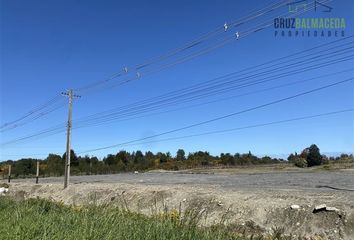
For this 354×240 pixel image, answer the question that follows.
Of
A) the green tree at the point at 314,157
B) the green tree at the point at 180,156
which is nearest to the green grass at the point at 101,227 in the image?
the green tree at the point at 314,157

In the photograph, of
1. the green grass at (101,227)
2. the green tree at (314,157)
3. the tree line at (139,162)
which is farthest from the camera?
the tree line at (139,162)

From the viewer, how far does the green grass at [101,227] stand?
293 inches

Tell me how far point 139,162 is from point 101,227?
358 ft

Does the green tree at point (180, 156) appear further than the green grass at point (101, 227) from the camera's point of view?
Yes

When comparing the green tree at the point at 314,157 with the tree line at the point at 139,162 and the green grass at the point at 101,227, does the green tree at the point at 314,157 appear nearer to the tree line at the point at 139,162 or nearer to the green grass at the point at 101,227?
the tree line at the point at 139,162

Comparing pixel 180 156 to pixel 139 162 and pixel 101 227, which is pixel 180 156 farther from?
pixel 101 227

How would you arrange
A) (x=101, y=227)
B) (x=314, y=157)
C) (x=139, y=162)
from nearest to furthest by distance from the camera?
(x=101, y=227), (x=314, y=157), (x=139, y=162)

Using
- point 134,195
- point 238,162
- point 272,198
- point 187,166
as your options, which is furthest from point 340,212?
point 238,162

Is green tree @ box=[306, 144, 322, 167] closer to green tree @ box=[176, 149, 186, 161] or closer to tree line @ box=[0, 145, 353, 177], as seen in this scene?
tree line @ box=[0, 145, 353, 177]

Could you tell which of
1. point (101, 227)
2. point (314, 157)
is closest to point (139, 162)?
point (314, 157)

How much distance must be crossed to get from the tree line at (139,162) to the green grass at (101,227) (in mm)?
71472

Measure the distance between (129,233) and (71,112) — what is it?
3816 centimetres

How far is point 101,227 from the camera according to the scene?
327 inches

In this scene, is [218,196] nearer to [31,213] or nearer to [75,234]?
[31,213]
